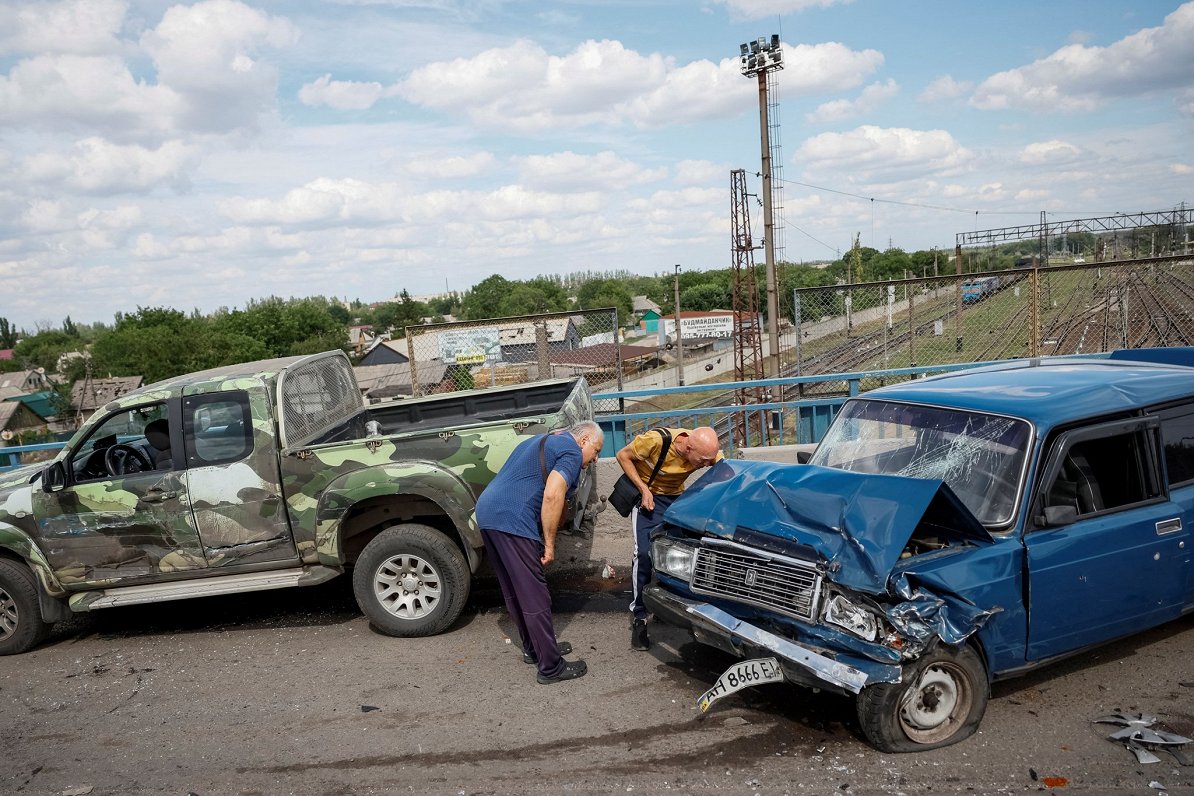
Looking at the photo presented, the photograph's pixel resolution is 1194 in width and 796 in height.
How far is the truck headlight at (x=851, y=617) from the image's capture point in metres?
3.82

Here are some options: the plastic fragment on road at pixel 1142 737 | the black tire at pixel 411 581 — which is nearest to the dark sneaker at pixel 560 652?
the black tire at pixel 411 581

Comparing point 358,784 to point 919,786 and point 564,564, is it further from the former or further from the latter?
point 564,564

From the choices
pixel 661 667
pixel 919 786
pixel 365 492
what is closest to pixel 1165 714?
pixel 919 786

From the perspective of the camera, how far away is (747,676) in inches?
161

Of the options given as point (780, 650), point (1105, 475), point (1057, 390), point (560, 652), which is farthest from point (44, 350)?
point (1105, 475)

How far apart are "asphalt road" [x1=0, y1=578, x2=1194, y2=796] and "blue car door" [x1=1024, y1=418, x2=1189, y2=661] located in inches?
18.4

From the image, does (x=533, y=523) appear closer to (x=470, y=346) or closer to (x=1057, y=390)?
(x=1057, y=390)

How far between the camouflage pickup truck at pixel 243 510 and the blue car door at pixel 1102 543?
9.83 feet

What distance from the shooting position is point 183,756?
4.57 metres

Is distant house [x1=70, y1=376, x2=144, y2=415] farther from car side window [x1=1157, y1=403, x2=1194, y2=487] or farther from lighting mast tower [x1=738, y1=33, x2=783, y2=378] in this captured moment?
car side window [x1=1157, y1=403, x2=1194, y2=487]

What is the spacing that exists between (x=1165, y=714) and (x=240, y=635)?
6175 millimetres

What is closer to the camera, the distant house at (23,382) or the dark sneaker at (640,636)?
the dark sneaker at (640,636)

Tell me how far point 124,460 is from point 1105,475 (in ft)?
22.7

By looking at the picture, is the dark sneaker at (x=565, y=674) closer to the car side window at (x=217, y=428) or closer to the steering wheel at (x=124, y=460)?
the car side window at (x=217, y=428)
